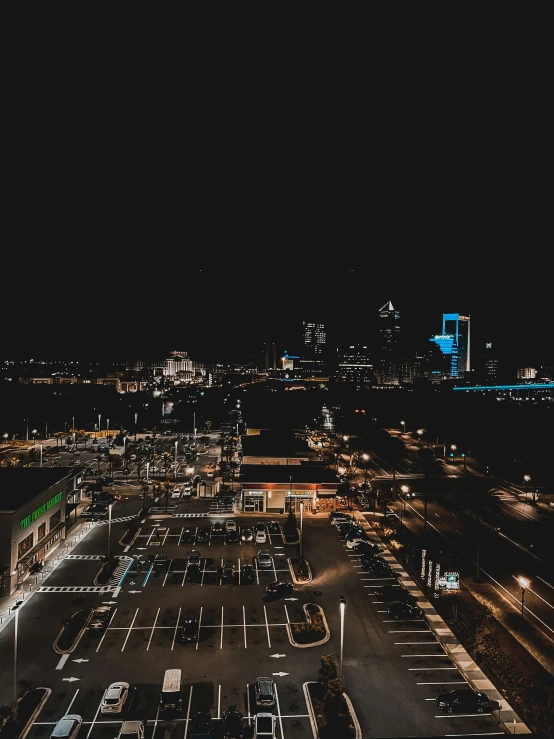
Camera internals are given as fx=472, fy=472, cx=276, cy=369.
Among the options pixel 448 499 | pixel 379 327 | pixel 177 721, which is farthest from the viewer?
pixel 379 327

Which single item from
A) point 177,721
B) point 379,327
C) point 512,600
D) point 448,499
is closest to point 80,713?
point 177,721

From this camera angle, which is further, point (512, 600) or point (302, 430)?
point (302, 430)

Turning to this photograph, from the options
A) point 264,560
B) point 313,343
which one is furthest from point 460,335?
point 264,560

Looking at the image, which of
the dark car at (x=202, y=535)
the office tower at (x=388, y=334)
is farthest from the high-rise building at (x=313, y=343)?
the dark car at (x=202, y=535)

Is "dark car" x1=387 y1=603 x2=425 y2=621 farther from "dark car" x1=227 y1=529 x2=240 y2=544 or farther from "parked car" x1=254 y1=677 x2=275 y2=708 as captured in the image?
"dark car" x1=227 y1=529 x2=240 y2=544

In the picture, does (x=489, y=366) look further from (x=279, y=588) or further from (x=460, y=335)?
(x=279, y=588)

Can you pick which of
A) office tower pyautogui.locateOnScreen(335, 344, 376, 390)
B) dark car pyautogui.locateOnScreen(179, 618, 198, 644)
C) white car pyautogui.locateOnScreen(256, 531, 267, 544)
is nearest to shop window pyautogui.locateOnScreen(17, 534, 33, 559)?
dark car pyautogui.locateOnScreen(179, 618, 198, 644)

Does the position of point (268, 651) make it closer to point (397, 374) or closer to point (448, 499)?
point (448, 499)
